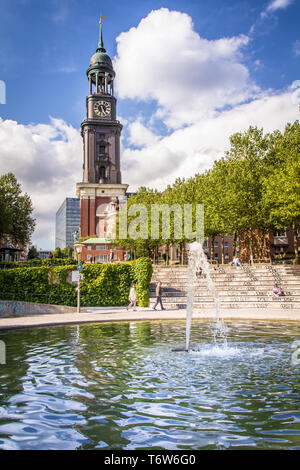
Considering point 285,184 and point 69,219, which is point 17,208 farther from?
point 69,219

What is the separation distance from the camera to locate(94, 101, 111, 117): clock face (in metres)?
113

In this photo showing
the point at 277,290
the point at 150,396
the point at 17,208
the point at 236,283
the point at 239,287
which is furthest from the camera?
the point at 17,208

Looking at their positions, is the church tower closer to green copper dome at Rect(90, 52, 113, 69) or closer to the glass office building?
green copper dome at Rect(90, 52, 113, 69)

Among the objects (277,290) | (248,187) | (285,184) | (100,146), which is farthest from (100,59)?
(277,290)

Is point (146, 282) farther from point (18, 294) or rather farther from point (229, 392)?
point (229, 392)

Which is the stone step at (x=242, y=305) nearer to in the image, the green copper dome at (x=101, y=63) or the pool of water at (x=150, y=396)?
the pool of water at (x=150, y=396)

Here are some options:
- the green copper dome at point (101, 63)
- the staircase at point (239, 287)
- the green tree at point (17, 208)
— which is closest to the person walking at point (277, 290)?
the staircase at point (239, 287)

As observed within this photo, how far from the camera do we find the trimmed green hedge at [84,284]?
29.0m

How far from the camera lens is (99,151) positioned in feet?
372

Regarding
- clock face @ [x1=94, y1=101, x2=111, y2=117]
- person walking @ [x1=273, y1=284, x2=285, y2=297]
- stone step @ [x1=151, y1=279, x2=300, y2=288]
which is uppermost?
clock face @ [x1=94, y1=101, x2=111, y2=117]

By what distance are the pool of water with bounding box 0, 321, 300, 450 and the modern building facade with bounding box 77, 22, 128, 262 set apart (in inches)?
3759

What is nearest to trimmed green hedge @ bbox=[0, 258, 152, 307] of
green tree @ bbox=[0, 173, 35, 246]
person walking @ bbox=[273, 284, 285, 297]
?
person walking @ bbox=[273, 284, 285, 297]

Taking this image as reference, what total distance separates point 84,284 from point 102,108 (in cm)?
9367
